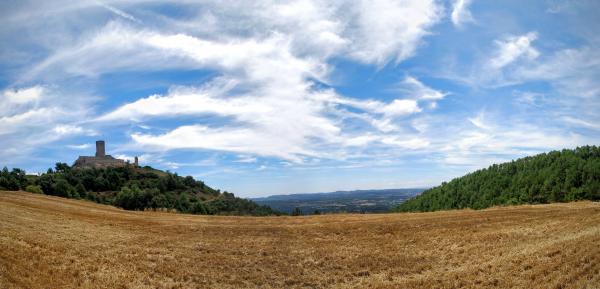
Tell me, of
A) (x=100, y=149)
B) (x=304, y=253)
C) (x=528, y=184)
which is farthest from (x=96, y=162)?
(x=304, y=253)

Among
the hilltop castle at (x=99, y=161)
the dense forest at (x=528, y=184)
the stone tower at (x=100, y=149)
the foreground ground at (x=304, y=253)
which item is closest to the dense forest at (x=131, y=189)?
the hilltop castle at (x=99, y=161)

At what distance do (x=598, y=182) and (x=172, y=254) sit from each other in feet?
407

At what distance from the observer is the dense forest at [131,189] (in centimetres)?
9638

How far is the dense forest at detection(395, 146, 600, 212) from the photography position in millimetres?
115875

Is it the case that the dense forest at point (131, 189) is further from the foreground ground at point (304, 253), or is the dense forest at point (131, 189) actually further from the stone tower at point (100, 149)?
the foreground ground at point (304, 253)

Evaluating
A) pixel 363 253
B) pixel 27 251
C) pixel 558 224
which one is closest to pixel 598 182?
pixel 558 224

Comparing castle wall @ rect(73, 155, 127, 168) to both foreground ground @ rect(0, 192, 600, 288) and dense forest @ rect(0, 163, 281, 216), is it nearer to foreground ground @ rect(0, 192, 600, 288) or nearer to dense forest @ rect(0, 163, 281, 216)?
dense forest @ rect(0, 163, 281, 216)

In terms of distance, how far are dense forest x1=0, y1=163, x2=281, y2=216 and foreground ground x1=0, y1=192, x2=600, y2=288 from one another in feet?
171

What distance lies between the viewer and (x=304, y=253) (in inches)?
1121

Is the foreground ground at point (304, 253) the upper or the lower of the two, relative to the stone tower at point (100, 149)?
lower

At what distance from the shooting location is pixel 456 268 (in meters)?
21.5

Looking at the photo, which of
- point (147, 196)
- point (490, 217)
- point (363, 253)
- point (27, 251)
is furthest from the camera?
point (147, 196)

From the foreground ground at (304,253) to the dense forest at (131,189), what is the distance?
52235 millimetres

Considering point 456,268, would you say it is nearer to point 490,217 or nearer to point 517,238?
point 517,238
